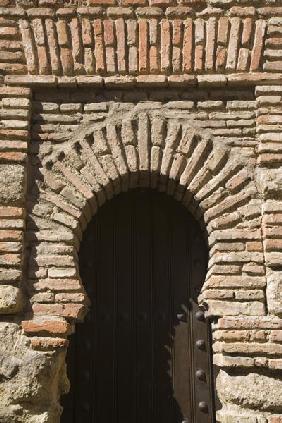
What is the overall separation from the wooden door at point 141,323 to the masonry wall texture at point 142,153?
227mm

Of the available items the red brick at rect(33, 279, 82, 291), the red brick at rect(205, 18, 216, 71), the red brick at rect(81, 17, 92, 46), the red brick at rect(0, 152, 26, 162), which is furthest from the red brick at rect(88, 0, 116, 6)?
the red brick at rect(33, 279, 82, 291)

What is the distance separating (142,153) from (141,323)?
3.70 feet

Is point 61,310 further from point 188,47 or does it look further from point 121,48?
point 188,47

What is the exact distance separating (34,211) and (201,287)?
3.97 ft

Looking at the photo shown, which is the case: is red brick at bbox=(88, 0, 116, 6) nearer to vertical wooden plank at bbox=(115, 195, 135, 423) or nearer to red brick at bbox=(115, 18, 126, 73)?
red brick at bbox=(115, 18, 126, 73)

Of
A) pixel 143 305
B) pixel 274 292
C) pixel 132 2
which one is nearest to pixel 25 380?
pixel 143 305

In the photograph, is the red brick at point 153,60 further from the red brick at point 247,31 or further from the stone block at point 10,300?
the stone block at point 10,300

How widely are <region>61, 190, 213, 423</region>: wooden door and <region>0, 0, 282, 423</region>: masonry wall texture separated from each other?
0.74 feet

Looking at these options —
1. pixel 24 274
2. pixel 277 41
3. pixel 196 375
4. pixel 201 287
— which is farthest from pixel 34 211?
pixel 277 41

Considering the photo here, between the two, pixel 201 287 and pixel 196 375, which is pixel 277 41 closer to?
pixel 201 287

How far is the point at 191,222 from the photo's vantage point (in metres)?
4.05

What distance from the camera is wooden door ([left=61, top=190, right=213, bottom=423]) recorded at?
12.3 feet

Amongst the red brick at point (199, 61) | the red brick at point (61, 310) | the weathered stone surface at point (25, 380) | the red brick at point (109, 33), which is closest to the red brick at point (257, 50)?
the red brick at point (199, 61)

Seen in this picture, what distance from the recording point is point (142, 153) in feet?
12.3
